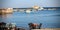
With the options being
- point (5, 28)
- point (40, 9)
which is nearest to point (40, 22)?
point (40, 9)

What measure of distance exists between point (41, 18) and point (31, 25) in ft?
0.58

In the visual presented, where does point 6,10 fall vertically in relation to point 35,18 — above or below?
above

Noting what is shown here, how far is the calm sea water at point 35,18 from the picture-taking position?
2.02 metres

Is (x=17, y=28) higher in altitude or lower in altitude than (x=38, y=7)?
lower

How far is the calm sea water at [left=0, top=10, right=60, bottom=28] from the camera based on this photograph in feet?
6.63

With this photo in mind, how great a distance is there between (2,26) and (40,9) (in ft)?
1.96

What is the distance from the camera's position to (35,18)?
80.0 inches

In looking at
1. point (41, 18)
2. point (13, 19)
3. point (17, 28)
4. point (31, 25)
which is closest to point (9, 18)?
point (13, 19)

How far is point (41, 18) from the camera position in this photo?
2.03m

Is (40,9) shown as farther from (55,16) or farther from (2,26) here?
(2,26)

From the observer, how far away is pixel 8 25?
79.7 inches

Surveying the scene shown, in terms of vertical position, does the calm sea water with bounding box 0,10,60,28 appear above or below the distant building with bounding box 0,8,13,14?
below

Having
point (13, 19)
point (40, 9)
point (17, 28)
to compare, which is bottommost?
point (17, 28)

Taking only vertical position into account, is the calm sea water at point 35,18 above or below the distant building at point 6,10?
below
